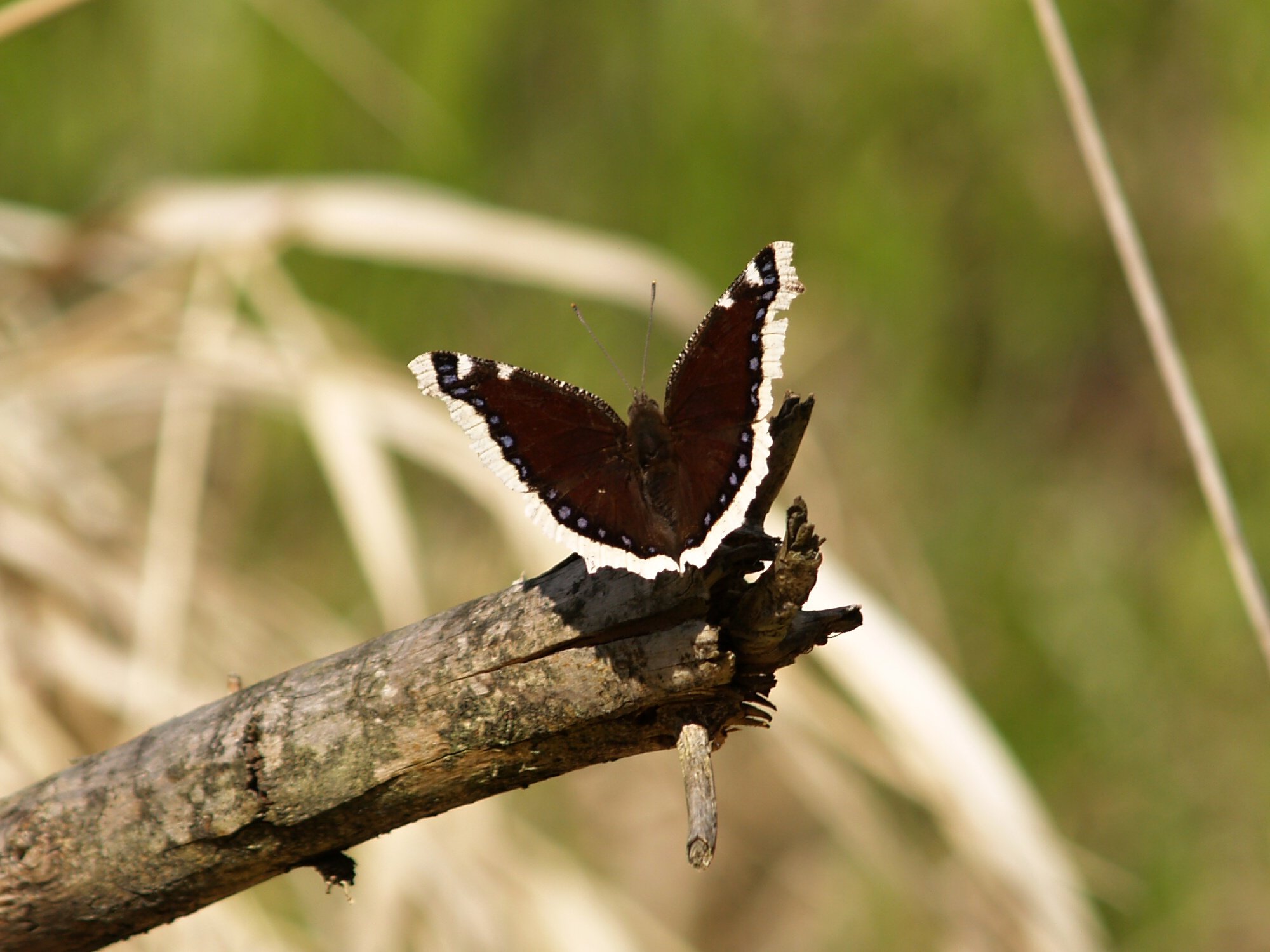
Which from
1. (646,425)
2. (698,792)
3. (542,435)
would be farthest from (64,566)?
(698,792)

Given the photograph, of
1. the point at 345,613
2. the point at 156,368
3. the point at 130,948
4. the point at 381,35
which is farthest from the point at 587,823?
the point at 381,35

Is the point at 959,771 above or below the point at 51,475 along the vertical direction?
below

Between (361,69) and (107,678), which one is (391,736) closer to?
(107,678)

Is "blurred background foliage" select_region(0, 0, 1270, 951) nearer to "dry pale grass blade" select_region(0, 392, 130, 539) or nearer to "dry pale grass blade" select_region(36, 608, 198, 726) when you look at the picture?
"dry pale grass blade" select_region(0, 392, 130, 539)

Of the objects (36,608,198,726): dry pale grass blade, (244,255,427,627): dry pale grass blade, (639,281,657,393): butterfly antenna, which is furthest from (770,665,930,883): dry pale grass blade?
(36,608,198,726): dry pale grass blade

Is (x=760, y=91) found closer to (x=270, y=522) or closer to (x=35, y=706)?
(x=270, y=522)

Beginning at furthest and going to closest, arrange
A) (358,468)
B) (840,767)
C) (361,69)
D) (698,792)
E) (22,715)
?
(361,69)
(840,767)
(358,468)
(22,715)
(698,792)
